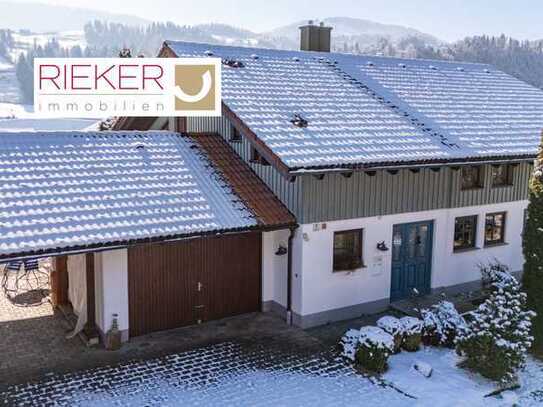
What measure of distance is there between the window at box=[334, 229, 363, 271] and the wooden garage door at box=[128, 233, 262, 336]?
1924mm

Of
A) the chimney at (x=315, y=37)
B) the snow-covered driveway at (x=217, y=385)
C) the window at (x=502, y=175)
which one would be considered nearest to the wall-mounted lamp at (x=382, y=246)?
the snow-covered driveway at (x=217, y=385)

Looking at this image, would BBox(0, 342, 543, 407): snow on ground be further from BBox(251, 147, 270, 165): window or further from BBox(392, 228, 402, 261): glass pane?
BBox(251, 147, 270, 165): window

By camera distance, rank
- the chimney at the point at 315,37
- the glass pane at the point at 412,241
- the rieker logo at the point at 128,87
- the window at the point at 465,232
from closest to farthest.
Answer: the glass pane at the point at 412,241
the window at the point at 465,232
the rieker logo at the point at 128,87
the chimney at the point at 315,37

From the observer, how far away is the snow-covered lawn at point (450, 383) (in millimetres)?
11055

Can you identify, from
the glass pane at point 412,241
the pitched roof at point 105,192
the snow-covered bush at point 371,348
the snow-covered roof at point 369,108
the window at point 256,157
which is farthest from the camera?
the glass pane at point 412,241

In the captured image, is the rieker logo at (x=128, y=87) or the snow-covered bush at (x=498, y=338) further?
the rieker logo at (x=128, y=87)

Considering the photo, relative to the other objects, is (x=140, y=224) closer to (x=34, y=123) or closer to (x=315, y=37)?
(x=315, y=37)

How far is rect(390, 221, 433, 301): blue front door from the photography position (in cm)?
1548

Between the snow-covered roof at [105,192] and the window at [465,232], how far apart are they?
6506 mm

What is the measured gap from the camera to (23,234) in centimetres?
1094

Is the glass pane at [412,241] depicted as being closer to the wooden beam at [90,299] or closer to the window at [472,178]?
the window at [472,178]

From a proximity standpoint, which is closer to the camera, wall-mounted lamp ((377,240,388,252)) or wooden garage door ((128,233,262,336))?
wooden garage door ((128,233,262,336))

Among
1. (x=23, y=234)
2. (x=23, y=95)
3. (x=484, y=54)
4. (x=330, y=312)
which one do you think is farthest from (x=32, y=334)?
(x=23, y=95)

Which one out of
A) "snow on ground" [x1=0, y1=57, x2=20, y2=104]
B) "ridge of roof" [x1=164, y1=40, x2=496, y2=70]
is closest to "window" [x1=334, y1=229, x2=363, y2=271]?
"ridge of roof" [x1=164, y1=40, x2=496, y2=70]
